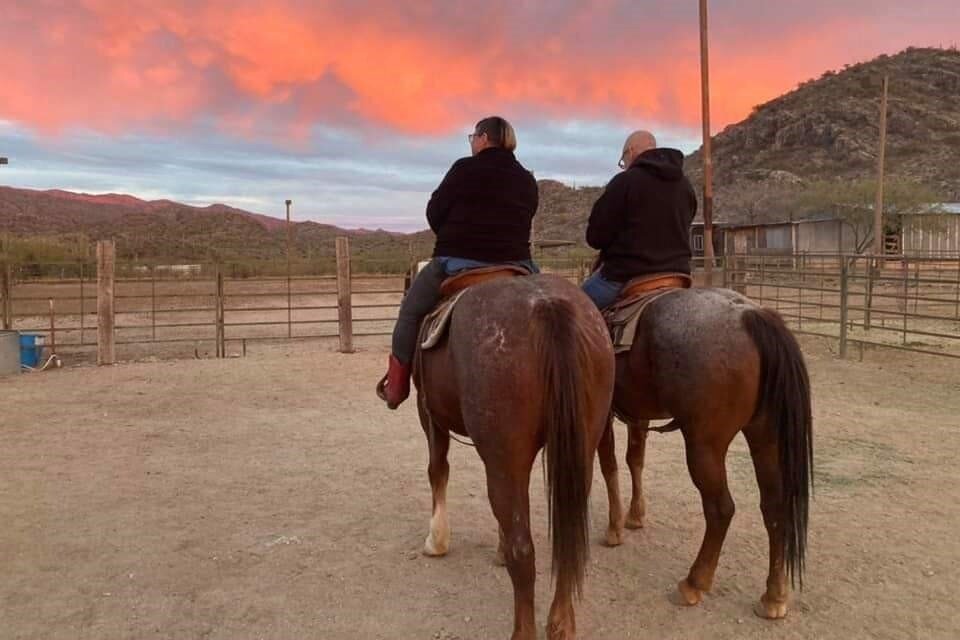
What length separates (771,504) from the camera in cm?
302

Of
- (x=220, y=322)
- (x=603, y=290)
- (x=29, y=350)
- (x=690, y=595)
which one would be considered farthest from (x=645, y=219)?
(x=29, y=350)

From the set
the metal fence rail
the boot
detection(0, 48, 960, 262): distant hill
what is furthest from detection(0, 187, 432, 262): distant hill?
the boot

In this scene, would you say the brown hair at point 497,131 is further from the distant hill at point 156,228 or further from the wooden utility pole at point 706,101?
the distant hill at point 156,228

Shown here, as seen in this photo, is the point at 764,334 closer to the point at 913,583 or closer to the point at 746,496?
the point at 913,583

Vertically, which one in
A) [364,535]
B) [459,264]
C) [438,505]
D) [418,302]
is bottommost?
[364,535]

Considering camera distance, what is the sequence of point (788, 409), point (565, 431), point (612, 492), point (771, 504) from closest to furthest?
point (565, 431)
point (788, 409)
point (771, 504)
point (612, 492)

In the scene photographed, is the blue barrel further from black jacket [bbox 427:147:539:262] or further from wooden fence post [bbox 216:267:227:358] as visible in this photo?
black jacket [bbox 427:147:539:262]

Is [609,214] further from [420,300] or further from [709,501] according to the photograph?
[709,501]

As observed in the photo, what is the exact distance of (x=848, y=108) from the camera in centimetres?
6462

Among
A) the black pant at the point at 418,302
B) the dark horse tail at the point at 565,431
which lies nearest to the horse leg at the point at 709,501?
the dark horse tail at the point at 565,431

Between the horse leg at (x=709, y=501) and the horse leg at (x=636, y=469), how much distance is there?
887mm

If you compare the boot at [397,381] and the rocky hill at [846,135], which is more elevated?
the rocky hill at [846,135]

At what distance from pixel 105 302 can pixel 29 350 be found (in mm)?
1256

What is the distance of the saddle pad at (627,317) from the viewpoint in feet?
10.7
